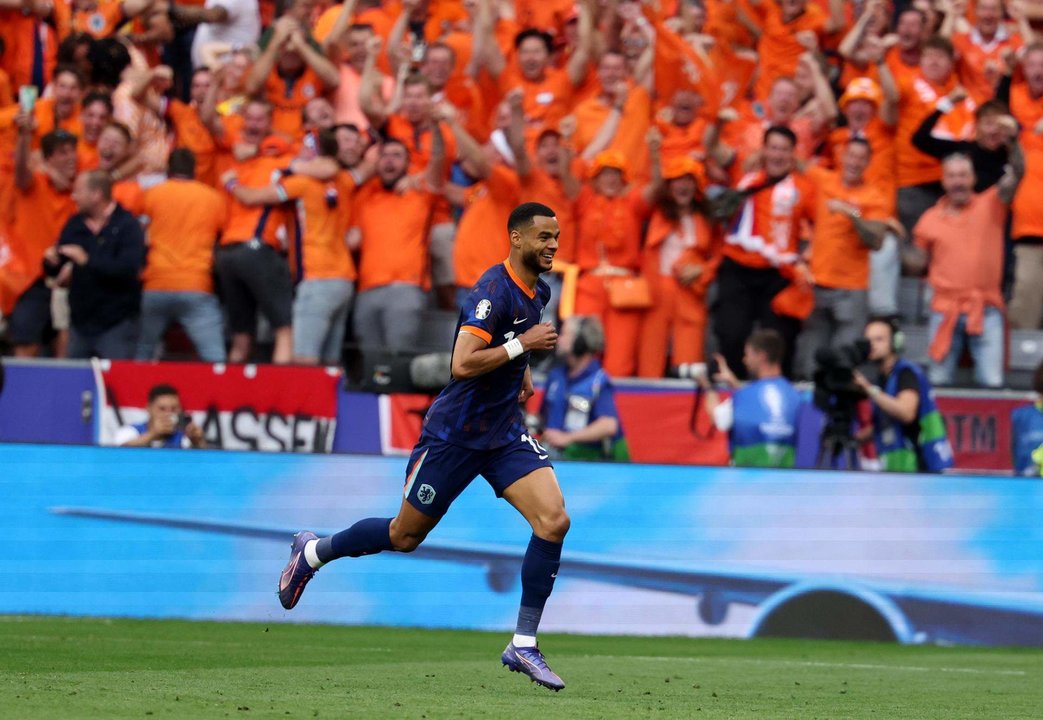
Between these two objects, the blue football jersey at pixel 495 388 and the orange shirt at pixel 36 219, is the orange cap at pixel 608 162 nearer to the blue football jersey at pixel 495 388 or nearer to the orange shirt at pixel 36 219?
the orange shirt at pixel 36 219

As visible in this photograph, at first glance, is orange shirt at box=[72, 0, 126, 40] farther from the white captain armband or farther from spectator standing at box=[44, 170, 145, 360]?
the white captain armband

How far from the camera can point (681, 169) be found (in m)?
15.1

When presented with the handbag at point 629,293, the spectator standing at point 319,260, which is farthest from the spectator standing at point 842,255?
the spectator standing at point 319,260

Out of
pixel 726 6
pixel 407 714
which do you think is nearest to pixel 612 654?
pixel 407 714

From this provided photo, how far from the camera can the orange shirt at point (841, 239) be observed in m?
15.1

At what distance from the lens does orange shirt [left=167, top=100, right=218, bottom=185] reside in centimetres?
1666

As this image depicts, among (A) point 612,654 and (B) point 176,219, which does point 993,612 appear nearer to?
(A) point 612,654

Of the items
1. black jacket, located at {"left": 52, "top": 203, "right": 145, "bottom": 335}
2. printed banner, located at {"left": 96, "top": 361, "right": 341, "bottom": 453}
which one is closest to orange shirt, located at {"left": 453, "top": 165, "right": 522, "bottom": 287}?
printed banner, located at {"left": 96, "top": 361, "right": 341, "bottom": 453}

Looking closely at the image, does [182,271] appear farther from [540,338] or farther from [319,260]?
[540,338]

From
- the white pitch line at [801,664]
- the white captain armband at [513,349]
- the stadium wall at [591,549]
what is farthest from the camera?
the stadium wall at [591,549]

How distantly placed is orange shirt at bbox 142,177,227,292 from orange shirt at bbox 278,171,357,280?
72cm

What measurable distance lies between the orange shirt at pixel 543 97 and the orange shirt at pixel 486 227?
3.07ft

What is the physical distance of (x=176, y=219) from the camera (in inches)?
608

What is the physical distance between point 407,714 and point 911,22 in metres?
11.4
